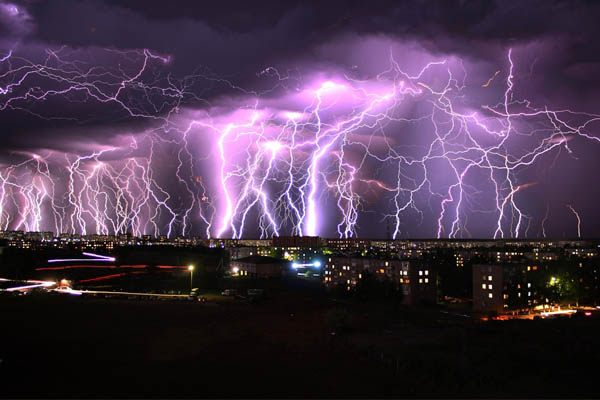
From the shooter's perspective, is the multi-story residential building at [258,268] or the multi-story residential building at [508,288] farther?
the multi-story residential building at [258,268]

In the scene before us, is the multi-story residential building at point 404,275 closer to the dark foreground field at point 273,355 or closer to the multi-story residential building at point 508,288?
the multi-story residential building at point 508,288

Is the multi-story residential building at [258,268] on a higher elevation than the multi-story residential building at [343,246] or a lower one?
higher

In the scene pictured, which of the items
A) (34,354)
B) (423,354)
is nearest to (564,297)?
(423,354)

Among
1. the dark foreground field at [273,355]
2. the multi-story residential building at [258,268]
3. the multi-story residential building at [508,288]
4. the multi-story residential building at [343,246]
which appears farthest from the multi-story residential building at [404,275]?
the multi-story residential building at [343,246]

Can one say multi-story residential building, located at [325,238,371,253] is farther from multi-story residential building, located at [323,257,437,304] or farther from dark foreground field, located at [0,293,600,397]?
dark foreground field, located at [0,293,600,397]

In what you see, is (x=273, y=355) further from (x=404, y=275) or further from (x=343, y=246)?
(x=343, y=246)

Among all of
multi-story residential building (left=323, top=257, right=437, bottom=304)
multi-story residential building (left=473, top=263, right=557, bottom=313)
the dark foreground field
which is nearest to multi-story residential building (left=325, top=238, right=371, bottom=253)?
multi-story residential building (left=323, top=257, right=437, bottom=304)

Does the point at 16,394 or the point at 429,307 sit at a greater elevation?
the point at 16,394

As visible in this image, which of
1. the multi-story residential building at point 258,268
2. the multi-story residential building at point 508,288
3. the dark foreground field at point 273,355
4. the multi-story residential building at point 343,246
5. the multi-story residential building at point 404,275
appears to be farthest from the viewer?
the multi-story residential building at point 343,246

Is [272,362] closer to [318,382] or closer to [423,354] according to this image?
[318,382]
